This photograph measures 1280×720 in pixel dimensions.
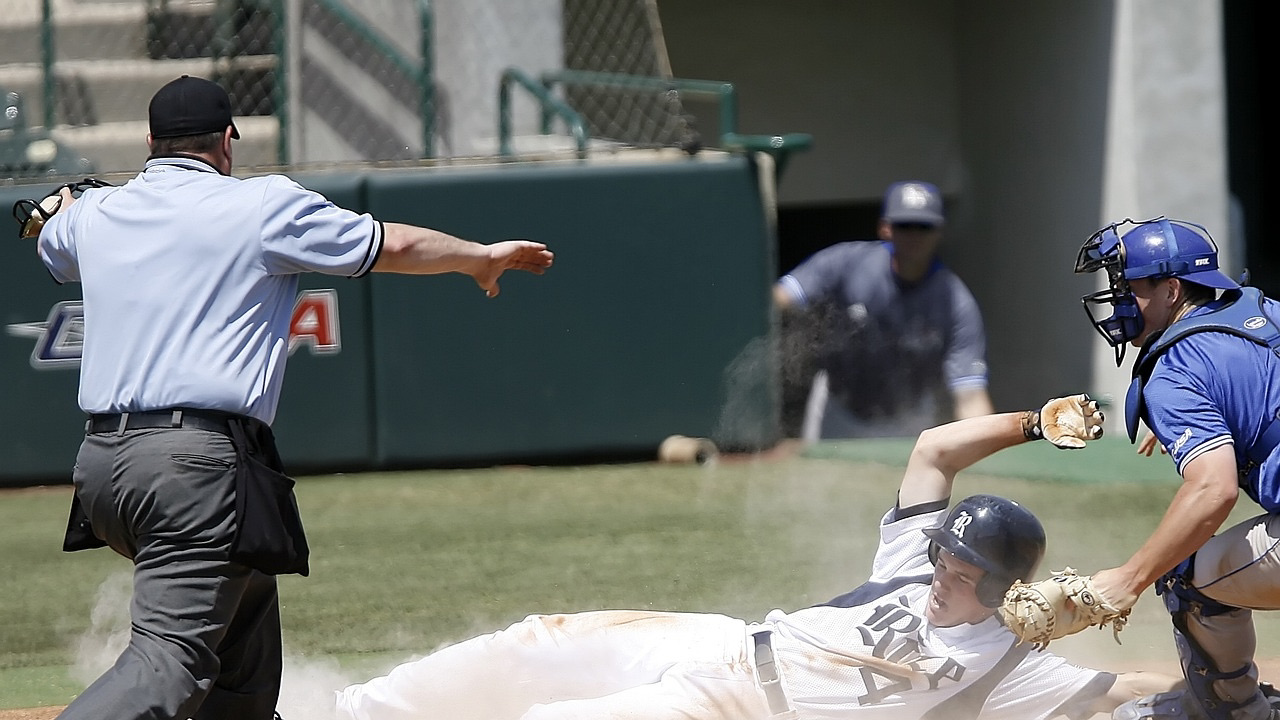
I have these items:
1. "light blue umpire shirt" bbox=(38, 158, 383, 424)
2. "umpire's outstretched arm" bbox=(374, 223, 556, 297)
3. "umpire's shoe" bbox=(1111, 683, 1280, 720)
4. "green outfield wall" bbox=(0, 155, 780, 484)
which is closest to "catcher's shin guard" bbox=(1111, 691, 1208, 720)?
"umpire's shoe" bbox=(1111, 683, 1280, 720)

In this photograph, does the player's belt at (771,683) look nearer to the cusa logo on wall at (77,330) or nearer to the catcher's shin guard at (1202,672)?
the catcher's shin guard at (1202,672)

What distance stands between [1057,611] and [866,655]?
1.59 feet

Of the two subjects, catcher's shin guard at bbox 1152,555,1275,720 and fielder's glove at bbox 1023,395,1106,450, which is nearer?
fielder's glove at bbox 1023,395,1106,450

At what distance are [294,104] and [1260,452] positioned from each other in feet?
27.6

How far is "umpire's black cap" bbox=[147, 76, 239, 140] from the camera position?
11.0 feet

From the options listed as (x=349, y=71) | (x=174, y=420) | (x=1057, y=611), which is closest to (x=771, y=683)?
(x=1057, y=611)

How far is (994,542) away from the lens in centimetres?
346

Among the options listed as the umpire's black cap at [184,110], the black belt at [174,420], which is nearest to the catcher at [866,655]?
the black belt at [174,420]

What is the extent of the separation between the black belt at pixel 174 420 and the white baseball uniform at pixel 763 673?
90 centimetres

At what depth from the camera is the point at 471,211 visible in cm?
896

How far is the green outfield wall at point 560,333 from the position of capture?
8.87 metres

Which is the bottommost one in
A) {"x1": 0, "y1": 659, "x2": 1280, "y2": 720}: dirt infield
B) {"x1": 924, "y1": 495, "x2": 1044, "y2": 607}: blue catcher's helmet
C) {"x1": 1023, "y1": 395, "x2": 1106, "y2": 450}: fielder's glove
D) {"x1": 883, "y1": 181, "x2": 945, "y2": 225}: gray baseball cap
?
{"x1": 0, "y1": 659, "x2": 1280, "y2": 720}: dirt infield

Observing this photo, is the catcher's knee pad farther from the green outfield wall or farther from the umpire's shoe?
the green outfield wall

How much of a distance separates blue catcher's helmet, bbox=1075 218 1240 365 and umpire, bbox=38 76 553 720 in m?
1.64
